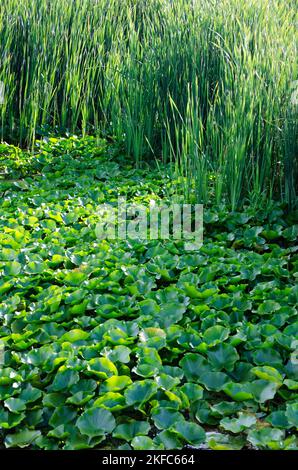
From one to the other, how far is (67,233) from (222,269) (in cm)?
77

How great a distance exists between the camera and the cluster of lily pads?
1887mm

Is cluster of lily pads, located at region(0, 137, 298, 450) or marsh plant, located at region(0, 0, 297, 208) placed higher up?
marsh plant, located at region(0, 0, 297, 208)

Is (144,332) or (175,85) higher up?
(175,85)

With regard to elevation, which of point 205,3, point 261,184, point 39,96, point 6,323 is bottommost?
point 6,323

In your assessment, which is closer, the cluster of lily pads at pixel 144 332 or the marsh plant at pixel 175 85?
the cluster of lily pads at pixel 144 332

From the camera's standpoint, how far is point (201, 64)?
3.96 m

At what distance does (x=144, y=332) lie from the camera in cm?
228

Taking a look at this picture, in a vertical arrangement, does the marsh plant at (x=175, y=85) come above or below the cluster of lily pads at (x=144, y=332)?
above

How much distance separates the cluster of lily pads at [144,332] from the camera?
74.3 inches

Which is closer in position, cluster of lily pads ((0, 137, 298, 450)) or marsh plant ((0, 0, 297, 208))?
cluster of lily pads ((0, 137, 298, 450))

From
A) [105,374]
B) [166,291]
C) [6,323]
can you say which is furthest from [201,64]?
[105,374]

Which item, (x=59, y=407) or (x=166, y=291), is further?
(x=166, y=291)

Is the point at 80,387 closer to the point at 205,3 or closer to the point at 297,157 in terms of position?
the point at 297,157

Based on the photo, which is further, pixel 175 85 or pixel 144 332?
pixel 175 85
